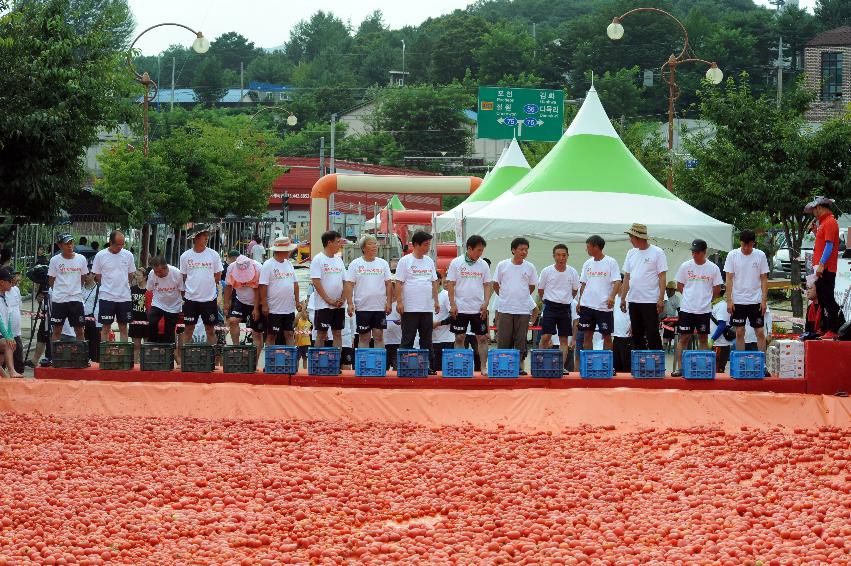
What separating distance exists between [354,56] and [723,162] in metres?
102

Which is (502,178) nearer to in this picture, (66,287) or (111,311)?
(111,311)

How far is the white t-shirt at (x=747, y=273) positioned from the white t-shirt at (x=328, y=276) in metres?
4.56

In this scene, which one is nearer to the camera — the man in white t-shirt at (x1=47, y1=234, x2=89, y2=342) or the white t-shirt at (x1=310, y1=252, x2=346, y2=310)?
the white t-shirt at (x1=310, y1=252, x2=346, y2=310)

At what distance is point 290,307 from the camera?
14.4m

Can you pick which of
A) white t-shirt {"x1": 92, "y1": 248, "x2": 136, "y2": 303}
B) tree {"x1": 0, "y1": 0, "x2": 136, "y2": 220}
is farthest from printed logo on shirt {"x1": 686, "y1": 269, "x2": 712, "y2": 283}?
tree {"x1": 0, "y1": 0, "x2": 136, "y2": 220}

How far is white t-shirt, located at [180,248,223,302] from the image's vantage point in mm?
14469

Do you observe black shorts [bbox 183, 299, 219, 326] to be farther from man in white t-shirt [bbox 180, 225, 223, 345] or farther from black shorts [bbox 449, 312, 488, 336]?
black shorts [bbox 449, 312, 488, 336]

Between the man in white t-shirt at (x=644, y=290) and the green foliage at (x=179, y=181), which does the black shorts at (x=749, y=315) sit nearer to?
the man in white t-shirt at (x=644, y=290)

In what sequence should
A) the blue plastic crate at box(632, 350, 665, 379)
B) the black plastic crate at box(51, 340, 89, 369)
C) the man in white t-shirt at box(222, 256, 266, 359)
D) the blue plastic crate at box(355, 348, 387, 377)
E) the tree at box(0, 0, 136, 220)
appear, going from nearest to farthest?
the blue plastic crate at box(632, 350, 665, 379), the blue plastic crate at box(355, 348, 387, 377), the black plastic crate at box(51, 340, 89, 369), the man in white t-shirt at box(222, 256, 266, 359), the tree at box(0, 0, 136, 220)

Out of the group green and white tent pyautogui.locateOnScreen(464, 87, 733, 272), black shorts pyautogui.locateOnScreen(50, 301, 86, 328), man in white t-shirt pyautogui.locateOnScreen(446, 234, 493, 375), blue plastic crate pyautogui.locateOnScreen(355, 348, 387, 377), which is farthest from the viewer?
green and white tent pyautogui.locateOnScreen(464, 87, 733, 272)

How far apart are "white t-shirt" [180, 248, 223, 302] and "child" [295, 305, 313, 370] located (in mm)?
2044

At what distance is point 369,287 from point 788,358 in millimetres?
4875

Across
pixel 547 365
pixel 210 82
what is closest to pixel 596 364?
pixel 547 365

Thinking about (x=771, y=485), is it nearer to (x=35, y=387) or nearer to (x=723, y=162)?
(x=35, y=387)
